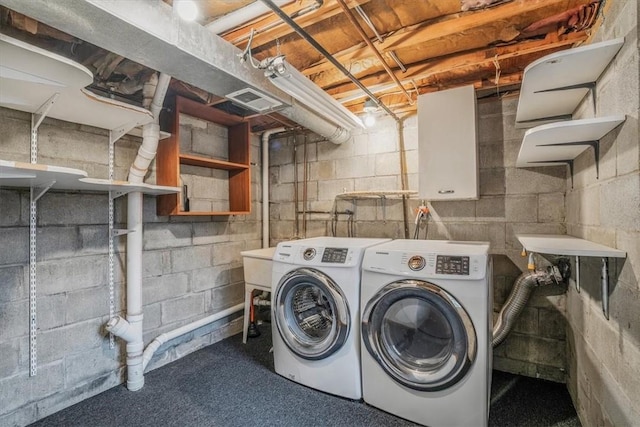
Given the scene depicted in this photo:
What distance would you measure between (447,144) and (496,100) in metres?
0.57

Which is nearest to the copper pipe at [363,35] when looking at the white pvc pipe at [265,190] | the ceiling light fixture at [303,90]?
the ceiling light fixture at [303,90]

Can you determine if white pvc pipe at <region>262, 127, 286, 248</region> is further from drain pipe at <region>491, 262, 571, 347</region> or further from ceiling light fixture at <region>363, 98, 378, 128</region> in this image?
drain pipe at <region>491, 262, 571, 347</region>

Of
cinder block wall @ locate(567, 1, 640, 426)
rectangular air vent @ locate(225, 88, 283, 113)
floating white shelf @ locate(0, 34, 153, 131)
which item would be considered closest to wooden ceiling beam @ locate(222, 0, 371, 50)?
rectangular air vent @ locate(225, 88, 283, 113)

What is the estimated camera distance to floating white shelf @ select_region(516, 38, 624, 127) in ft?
4.23

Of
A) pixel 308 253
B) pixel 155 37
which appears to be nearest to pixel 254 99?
pixel 155 37

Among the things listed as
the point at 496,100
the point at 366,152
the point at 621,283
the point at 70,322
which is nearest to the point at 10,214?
the point at 70,322

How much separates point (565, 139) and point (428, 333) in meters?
1.26

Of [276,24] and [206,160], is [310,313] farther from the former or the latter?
[276,24]

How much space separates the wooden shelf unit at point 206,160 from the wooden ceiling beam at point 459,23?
54.9 inches

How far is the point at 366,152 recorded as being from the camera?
10.3 ft

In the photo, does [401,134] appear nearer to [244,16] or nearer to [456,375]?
[244,16]

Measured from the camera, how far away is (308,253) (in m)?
2.28

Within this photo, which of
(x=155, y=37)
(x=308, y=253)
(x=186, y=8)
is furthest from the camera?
(x=308, y=253)

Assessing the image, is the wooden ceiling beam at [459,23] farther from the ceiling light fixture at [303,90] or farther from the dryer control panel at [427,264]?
the dryer control panel at [427,264]
